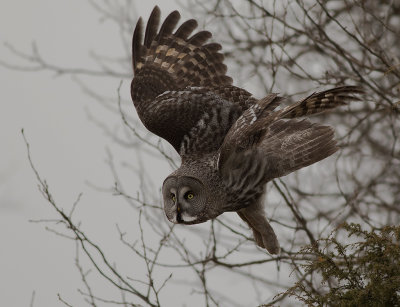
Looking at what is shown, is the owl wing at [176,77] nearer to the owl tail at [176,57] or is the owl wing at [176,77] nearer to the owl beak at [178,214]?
the owl tail at [176,57]

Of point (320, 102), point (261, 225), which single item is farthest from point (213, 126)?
point (320, 102)

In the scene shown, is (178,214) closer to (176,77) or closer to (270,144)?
(270,144)

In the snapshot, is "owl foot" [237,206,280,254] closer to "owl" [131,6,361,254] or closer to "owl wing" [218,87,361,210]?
"owl" [131,6,361,254]

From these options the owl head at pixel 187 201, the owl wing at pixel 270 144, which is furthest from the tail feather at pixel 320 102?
the owl head at pixel 187 201

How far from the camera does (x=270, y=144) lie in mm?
5473

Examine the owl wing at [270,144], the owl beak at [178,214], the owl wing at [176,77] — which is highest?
the owl wing at [176,77]

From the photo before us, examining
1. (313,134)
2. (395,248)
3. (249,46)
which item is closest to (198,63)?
(249,46)

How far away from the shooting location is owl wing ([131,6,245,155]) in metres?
5.86

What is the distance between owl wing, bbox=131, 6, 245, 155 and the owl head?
770 millimetres

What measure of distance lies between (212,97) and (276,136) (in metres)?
0.77

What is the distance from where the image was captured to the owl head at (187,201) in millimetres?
5016

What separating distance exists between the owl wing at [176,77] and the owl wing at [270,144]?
59 centimetres

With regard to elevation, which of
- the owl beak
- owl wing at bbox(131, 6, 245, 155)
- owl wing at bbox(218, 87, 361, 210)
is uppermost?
owl wing at bbox(131, 6, 245, 155)

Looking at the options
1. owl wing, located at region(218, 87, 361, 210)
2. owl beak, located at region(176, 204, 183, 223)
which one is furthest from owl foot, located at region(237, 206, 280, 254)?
owl beak, located at region(176, 204, 183, 223)
